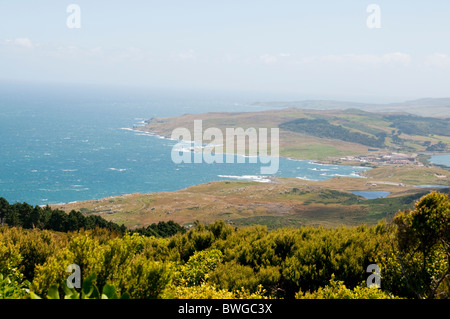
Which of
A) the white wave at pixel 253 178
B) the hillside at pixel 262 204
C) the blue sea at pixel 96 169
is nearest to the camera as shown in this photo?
the hillside at pixel 262 204

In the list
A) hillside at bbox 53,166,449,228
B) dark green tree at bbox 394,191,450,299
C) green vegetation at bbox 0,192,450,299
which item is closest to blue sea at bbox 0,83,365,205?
hillside at bbox 53,166,449,228

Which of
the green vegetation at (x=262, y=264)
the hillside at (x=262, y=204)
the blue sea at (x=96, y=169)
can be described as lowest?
the hillside at (x=262, y=204)

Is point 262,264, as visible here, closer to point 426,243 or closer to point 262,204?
point 426,243

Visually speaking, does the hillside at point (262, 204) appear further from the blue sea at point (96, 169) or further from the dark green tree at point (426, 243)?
the dark green tree at point (426, 243)

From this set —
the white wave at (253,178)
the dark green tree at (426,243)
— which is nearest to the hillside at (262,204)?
the white wave at (253,178)

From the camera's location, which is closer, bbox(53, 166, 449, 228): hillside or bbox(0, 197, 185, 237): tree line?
bbox(0, 197, 185, 237): tree line

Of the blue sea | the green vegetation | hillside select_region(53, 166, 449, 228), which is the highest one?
the green vegetation

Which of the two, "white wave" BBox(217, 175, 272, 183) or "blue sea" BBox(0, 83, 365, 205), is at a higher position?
"blue sea" BBox(0, 83, 365, 205)

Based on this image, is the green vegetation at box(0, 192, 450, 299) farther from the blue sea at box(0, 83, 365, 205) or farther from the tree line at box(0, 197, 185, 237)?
the blue sea at box(0, 83, 365, 205)
